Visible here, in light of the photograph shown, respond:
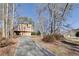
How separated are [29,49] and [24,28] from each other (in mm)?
190

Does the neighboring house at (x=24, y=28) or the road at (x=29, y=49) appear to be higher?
the neighboring house at (x=24, y=28)

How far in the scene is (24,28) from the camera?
1645 mm

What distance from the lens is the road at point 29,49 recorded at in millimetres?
1611

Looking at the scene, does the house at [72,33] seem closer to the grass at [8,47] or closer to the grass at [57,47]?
the grass at [57,47]

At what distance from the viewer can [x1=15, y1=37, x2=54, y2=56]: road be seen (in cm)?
161

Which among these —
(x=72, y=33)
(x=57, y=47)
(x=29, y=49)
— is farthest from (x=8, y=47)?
(x=72, y=33)

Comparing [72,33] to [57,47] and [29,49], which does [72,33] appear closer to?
[57,47]

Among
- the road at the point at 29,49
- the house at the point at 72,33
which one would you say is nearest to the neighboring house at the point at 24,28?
the road at the point at 29,49

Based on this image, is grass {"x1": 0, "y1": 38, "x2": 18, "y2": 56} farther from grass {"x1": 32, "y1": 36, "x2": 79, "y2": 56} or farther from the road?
grass {"x1": 32, "y1": 36, "x2": 79, "y2": 56}

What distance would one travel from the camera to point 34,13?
1633 millimetres

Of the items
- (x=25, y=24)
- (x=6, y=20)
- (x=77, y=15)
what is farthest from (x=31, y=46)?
(x=77, y=15)

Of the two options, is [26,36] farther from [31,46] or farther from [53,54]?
[53,54]

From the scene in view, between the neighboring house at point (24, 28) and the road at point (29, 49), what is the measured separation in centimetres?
5

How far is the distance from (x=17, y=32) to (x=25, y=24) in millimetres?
99
